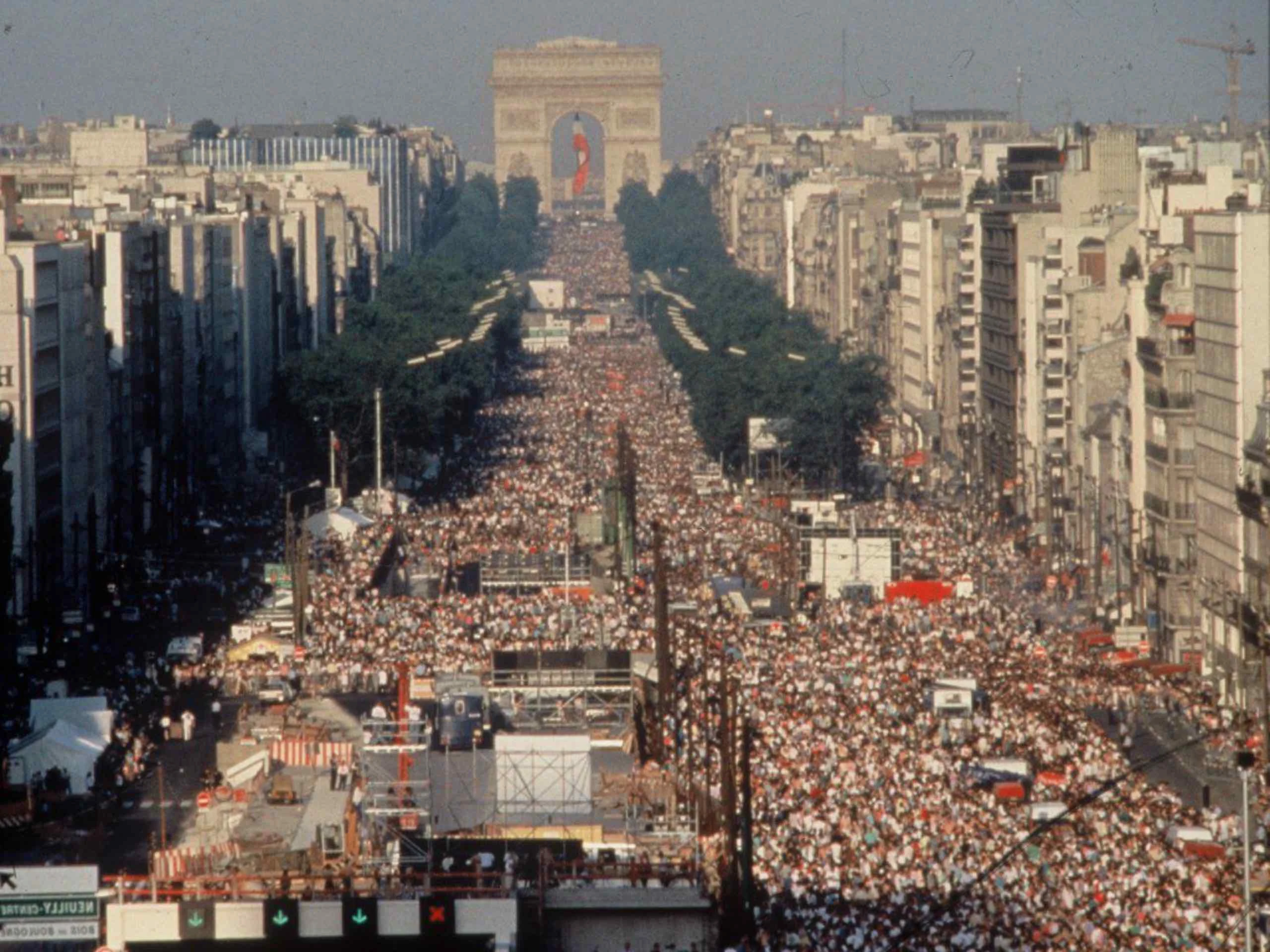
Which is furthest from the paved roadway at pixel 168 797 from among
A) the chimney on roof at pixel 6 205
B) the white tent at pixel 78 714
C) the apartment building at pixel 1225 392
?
the chimney on roof at pixel 6 205

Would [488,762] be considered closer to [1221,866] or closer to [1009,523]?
[1221,866]

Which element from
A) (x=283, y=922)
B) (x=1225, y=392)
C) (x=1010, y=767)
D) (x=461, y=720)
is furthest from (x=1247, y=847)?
(x=1225, y=392)

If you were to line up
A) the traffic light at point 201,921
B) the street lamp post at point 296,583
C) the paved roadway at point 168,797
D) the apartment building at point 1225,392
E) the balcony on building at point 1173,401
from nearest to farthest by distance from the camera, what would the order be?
the traffic light at point 201,921 → the paved roadway at point 168,797 → the apartment building at point 1225,392 → the street lamp post at point 296,583 → the balcony on building at point 1173,401

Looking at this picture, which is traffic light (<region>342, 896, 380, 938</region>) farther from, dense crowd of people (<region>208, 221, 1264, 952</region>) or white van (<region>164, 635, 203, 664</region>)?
white van (<region>164, 635, 203, 664</region>)

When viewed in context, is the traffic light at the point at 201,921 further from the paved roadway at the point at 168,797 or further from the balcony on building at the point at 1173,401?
the balcony on building at the point at 1173,401

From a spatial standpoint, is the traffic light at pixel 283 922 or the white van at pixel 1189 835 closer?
the traffic light at pixel 283 922

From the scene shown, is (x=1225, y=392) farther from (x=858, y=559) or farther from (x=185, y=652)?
(x=185, y=652)
